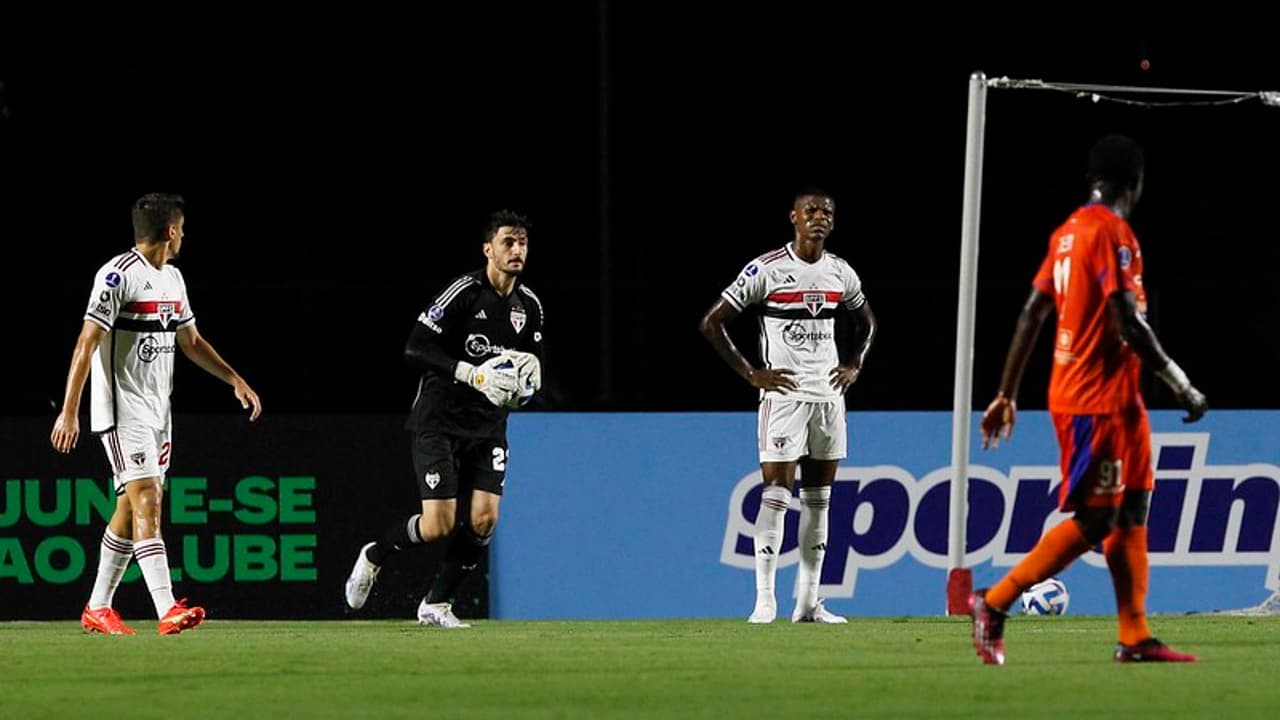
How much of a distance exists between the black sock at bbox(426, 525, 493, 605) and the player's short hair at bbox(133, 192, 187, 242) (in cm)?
238

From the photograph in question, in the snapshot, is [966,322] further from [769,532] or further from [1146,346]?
[1146,346]

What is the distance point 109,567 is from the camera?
11086mm

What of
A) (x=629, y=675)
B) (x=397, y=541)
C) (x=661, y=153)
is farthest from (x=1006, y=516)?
(x=661, y=153)

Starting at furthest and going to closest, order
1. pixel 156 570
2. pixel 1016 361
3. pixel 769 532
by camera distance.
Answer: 1. pixel 769 532
2. pixel 156 570
3. pixel 1016 361

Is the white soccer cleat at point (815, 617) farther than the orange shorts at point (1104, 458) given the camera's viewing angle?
Yes

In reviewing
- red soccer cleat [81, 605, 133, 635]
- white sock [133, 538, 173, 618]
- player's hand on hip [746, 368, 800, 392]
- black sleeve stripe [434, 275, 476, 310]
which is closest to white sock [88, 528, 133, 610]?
red soccer cleat [81, 605, 133, 635]

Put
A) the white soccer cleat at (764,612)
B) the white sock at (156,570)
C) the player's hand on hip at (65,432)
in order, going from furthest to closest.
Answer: the white soccer cleat at (764,612), the white sock at (156,570), the player's hand on hip at (65,432)

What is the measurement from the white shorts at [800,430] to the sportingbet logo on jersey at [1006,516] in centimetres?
160

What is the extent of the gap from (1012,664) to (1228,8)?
1541cm

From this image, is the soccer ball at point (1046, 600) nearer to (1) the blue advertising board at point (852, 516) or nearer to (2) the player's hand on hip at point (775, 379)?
(1) the blue advertising board at point (852, 516)

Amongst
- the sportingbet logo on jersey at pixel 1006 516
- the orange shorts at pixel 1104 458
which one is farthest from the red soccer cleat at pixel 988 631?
the sportingbet logo on jersey at pixel 1006 516

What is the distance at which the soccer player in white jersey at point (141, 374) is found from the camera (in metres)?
10.7

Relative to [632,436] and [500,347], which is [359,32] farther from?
[500,347]

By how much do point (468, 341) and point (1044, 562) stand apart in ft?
15.2
